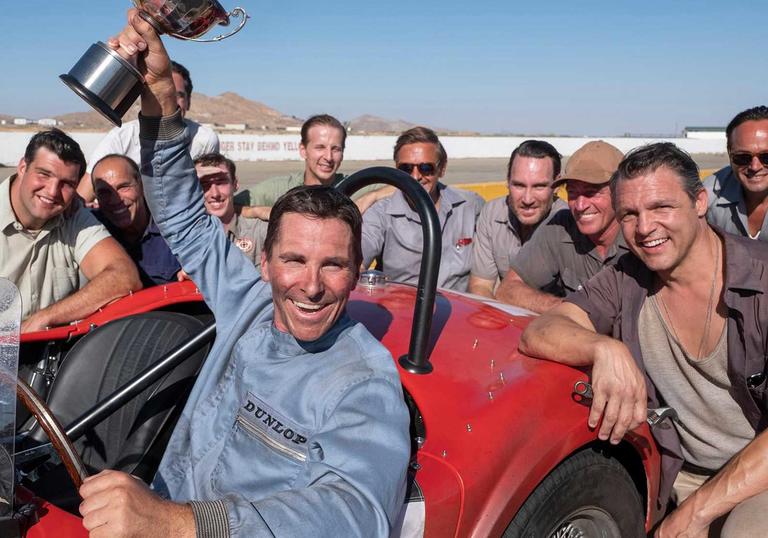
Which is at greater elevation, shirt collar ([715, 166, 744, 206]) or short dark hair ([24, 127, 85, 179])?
short dark hair ([24, 127, 85, 179])

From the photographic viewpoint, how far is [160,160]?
7.02ft

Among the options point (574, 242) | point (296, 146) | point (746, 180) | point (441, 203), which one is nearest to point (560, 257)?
point (574, 242)

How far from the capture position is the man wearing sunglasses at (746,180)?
3967mm

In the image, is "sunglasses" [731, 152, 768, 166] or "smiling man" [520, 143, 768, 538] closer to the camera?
"smiling man" [520, 143, 768, 538]

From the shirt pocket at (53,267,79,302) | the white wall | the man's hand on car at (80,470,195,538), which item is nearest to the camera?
the man's hand on car at (80,470,195,538)

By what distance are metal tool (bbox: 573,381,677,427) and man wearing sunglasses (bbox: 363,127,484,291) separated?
1.91m

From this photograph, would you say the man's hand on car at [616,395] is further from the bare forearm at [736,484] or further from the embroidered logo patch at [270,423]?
the embroidered logo patch at [270,423]

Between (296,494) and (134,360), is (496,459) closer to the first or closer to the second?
(296,494)

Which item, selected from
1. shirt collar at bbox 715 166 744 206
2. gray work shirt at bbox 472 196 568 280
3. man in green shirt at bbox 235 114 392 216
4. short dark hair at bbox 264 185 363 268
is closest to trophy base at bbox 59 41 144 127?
short dark hair at bbox 264 185 363 268

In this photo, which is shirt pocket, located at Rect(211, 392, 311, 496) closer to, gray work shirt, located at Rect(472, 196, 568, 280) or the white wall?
gray work shirt, located at Rect(472, 196, 568, 280)

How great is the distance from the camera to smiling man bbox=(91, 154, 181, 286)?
3721mm

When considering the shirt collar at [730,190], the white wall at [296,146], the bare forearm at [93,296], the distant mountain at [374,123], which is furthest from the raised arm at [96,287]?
the distant mountain at [374,123]

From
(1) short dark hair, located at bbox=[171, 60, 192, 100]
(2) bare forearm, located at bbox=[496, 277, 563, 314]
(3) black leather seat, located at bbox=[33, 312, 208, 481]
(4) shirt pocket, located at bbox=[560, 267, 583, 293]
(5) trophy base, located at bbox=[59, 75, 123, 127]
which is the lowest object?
(3) black leather seat, located at bbox=[33, 312, 208, 481]

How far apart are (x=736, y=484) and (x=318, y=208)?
1.49 m
